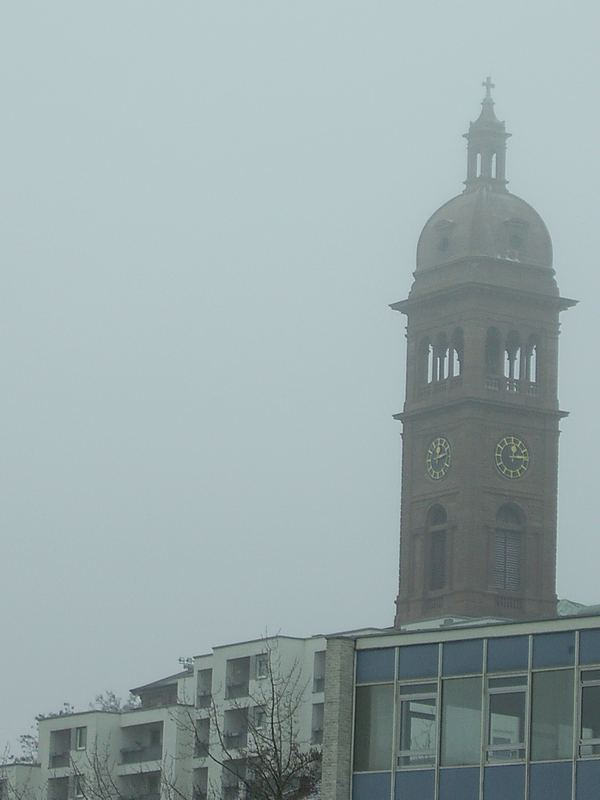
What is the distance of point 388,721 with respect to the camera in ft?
186

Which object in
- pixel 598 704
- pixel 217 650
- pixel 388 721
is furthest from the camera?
pixel 217 650

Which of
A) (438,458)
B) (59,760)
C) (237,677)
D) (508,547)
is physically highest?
(438,458)

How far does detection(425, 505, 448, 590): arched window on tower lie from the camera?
128 metres

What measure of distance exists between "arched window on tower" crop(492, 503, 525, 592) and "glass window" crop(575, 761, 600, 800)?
73555mm

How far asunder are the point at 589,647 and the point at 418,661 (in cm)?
428

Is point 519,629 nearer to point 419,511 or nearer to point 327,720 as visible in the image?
point 327,720

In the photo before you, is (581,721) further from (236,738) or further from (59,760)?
(59,760)

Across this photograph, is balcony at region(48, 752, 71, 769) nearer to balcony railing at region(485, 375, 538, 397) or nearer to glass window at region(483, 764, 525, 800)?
balcony railing at region(485, 375, 538, 397)

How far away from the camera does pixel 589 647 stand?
5319cm

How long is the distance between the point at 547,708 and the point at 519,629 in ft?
5.27

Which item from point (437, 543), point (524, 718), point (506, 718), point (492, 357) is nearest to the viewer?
point (524, 718)

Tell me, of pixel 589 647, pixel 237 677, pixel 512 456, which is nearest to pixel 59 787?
pixel 237 677

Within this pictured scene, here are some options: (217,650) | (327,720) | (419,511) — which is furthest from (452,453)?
(327,720)

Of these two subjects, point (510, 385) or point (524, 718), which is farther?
point (510, 385)
